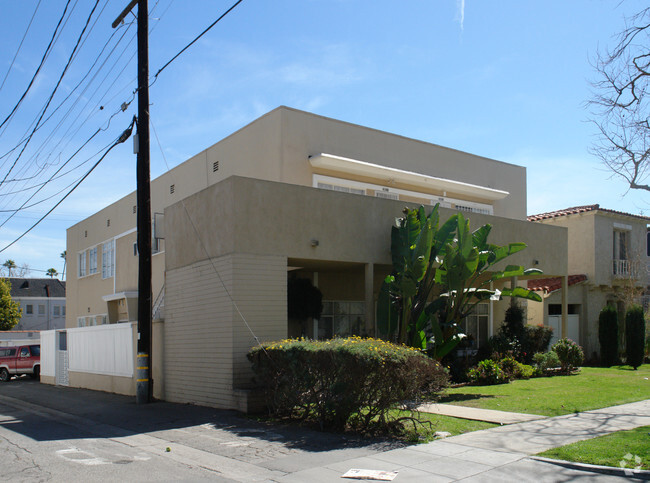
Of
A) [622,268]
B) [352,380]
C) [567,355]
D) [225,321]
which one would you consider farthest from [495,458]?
[622,268]

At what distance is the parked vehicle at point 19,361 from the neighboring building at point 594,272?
2317cm

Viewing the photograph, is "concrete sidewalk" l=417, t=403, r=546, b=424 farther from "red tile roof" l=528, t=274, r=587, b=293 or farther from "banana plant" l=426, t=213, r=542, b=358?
"red tile roof" l=528, t=274, r=587, b=293

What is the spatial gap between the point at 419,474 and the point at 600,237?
23362 millimetres

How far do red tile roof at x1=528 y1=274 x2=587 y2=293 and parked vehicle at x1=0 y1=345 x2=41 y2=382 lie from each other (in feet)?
76.1

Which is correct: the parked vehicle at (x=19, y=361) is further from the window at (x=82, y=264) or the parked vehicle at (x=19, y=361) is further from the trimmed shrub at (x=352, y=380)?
the trimmed shrub at (x=352, y=380)

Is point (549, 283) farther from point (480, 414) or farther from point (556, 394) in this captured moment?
point (480, 414)

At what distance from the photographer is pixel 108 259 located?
3038 centimetres

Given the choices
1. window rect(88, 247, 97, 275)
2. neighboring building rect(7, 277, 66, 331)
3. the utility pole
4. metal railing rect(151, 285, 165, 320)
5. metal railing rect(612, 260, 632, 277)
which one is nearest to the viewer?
the utility pole

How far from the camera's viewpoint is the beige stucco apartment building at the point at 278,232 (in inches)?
553

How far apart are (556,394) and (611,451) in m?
6.54

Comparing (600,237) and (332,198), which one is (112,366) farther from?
(600,237)

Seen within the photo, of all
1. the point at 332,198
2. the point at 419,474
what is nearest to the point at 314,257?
the point at 332,198

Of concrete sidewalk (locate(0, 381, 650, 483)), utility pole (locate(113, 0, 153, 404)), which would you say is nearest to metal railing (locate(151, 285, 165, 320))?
utility pole (locate(113, 0, 153, 404))

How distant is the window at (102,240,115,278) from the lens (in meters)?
29.7
